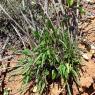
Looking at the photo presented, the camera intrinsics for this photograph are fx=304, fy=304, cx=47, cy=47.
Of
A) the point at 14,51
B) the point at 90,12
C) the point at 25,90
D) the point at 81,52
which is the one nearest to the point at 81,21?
the point at 90,12

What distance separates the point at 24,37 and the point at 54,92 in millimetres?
663

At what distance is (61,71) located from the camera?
2461 millimetres

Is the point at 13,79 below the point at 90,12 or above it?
below

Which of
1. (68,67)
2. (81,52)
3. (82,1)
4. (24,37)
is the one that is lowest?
(68,67)

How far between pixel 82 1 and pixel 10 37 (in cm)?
91

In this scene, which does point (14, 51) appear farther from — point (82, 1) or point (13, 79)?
point (82, 1)

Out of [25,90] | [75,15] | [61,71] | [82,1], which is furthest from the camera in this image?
[82,1]

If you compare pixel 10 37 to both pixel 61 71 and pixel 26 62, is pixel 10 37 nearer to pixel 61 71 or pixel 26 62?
pixel 26 62

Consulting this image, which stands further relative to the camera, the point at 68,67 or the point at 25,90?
the point at 25,90

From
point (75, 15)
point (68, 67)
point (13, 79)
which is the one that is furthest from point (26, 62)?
point (75, 15)

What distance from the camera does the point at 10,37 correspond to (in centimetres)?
311

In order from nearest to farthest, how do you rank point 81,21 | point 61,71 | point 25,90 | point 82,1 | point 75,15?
point 61,71 → point 25,90 → point 75,15 → point 81,21 → point 82,1

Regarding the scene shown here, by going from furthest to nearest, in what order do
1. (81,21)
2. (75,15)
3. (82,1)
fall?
(82,1), (81,21), (75,15)

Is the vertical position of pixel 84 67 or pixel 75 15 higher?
pixel 75 15
